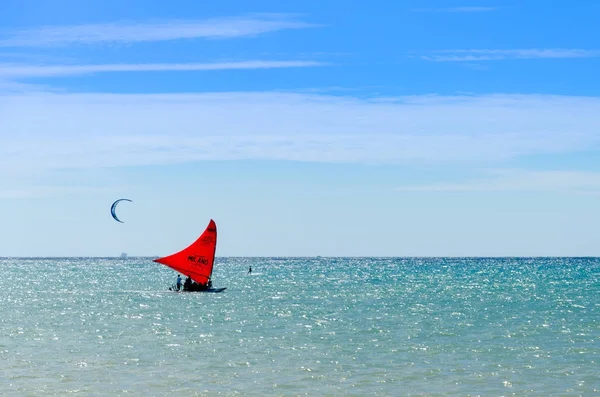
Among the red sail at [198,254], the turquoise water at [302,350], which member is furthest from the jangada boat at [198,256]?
the turquoise water at [302,350]

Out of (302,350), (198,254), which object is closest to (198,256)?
(198,254)

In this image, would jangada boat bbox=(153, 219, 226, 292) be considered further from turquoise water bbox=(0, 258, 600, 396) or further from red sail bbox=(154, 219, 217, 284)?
turquoise water bbox=(0, 258, 600, 396)

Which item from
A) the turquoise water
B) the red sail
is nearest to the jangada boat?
the red sail

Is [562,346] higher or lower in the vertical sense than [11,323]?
higher

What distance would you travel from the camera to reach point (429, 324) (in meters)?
48.5

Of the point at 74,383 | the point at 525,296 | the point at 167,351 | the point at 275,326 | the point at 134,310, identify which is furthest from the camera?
the point at 525,296

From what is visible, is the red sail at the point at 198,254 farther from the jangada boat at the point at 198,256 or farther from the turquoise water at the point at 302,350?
the turquoise water at the point at 302,350

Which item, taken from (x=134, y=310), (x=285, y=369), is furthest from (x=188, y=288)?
(x=285, y=369)

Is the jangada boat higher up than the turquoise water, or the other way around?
the jangada boat

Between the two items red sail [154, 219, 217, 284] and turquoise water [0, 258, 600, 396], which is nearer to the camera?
turquoise water [0, 258, 600, 396]

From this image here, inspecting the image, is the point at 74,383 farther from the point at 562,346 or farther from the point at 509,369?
the point at 562,346

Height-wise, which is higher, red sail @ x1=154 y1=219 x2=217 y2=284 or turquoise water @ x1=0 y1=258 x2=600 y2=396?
red sail @ x1=154 y1=219 x2=217 y2=284

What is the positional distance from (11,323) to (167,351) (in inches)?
683

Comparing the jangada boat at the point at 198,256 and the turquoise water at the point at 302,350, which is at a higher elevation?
the jangada boat at the point at 198,256
